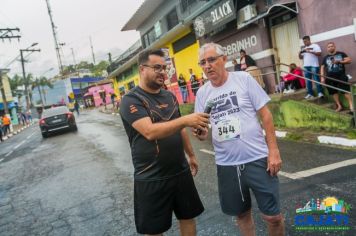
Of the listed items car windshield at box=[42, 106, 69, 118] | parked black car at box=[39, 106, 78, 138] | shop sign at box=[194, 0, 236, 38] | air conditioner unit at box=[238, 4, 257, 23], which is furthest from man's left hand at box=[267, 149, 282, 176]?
car windshield at box=[42, 106, 69, 118]

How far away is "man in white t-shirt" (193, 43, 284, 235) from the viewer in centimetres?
283

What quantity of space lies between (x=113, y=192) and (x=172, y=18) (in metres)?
18.9

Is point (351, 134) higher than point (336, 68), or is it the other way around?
point (336, 68)

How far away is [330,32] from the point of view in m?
9.78

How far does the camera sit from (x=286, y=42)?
12297 mm

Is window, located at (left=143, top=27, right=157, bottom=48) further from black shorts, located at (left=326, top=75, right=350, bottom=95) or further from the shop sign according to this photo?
black shorts, located at (left=326, top=75, right=350, bottom=95)

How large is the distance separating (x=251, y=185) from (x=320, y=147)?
5.10m

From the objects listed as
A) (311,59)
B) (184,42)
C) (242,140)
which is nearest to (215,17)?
(311,59)

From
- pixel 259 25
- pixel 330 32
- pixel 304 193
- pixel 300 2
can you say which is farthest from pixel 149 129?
pixel 259 25

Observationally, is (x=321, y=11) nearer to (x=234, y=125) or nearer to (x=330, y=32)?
(x=330, y=32)

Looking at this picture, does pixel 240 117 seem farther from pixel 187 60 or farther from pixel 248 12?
pixel 187 60

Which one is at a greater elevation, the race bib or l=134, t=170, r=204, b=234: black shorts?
the race bib

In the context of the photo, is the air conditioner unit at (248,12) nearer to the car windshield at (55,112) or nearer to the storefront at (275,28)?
the storefront at (275,28)

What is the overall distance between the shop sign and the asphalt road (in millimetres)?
6461
